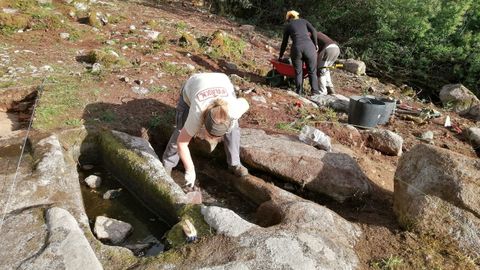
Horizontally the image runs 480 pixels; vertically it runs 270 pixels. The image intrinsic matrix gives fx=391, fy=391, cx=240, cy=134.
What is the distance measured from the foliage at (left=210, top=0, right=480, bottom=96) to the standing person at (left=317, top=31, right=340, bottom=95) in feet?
10.4

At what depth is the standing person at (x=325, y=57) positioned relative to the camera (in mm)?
6918

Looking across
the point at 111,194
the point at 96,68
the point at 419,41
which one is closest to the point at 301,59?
the point at 96,68

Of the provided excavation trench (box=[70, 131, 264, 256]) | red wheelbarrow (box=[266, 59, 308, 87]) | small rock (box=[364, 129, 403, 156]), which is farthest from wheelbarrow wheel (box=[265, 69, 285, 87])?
excavation trench (box=[70, 131, 264, 256])

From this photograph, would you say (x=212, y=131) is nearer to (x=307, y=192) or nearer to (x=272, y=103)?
(x=307, y=192)

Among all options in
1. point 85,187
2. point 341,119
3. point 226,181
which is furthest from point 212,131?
point 341,119

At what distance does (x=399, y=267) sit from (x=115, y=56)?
207 inches

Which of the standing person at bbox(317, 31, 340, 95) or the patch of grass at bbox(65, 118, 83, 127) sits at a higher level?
the standing person at bbox(317, 31, 340, 95)

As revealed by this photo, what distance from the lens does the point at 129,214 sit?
12.1ft

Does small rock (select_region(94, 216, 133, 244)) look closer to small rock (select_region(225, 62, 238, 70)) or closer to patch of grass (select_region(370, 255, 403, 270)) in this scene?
patch of grass (select_region(370, 255, 403, 270))

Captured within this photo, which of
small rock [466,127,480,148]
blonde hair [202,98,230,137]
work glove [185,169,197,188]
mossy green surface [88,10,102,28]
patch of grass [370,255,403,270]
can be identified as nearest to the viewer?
patch of grass [370,255,403,270]

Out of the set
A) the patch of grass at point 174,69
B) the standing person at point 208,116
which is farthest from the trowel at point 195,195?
the patch of grass at point 174,69

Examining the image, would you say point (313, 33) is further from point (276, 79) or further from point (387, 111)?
point (387, 111)

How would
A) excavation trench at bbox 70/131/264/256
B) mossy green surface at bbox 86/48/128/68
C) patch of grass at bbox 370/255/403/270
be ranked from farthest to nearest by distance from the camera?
mossy green surface at bbox 86/48/128/68, excavation trench at bbox 70/131/264/256, patch of grass at bbox 370/255/403/270

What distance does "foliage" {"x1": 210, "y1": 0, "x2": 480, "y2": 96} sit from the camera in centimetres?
909
